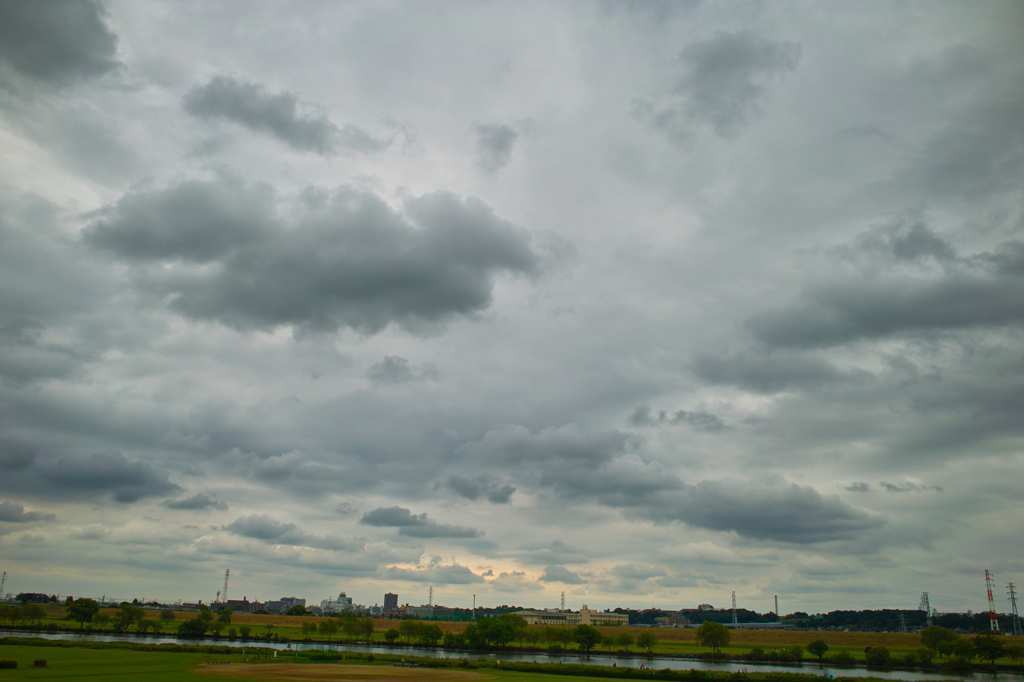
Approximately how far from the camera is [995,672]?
155625mm

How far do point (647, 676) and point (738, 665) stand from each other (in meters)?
69.0

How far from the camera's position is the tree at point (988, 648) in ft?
553

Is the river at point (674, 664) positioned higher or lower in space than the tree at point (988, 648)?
lower

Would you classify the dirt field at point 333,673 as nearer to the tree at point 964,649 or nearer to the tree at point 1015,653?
the tree at point 964,649

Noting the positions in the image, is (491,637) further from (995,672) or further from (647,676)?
(995,672)

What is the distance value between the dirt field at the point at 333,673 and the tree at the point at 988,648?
145411 mm

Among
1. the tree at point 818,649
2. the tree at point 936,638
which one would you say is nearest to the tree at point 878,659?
the tree at point 818,649

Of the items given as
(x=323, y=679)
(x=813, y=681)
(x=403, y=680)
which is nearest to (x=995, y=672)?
(x=813, y=681)

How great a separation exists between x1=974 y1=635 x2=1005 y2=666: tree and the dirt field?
145m

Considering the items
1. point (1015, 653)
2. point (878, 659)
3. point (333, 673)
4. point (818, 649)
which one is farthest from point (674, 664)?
point (1015, 653)

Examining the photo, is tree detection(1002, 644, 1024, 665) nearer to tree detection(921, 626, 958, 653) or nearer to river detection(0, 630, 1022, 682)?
tree detection(921, 626, 958, 653)

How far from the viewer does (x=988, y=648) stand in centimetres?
16875

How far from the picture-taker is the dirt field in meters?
91.1

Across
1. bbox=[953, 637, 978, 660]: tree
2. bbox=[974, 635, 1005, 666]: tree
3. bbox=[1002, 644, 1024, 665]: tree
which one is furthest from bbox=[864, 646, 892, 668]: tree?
bbox=[1002, 644, 1024, 665]: tree
